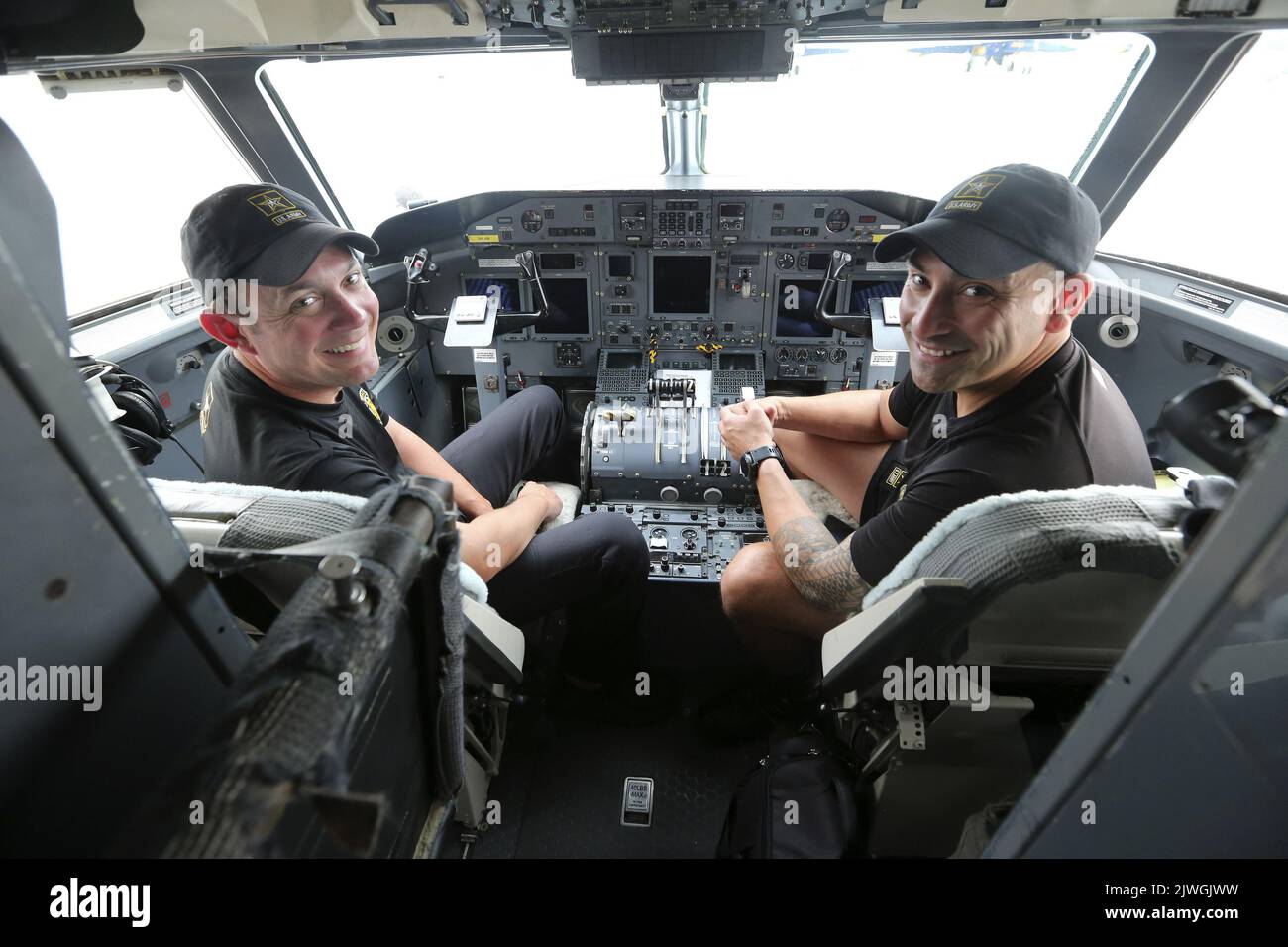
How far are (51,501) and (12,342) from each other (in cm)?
15

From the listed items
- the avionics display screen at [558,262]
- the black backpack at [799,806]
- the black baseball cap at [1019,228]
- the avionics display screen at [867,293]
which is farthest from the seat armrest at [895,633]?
the avionics display screen at [558,262]

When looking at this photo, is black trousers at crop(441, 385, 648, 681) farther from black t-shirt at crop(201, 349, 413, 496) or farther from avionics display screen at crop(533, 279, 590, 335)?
avionics display screen at crop(533, 279, 590, 335)

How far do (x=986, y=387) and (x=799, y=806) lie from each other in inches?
46.8

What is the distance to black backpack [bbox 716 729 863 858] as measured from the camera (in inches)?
56.3

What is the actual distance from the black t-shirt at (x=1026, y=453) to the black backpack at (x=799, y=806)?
1.62 ft

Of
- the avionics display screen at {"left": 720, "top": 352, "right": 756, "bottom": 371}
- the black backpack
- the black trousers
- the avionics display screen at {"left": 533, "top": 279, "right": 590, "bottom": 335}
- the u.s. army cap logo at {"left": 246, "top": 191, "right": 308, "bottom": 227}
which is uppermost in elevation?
the u.s. army cap logo at {"left": 246, "top": 191, "right": 308, "bottom": 227}

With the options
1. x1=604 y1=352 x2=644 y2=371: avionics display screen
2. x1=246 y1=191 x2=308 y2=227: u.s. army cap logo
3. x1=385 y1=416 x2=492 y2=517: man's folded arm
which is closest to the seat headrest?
x1=246 y1=191 x2=308 y2=227: u.s. army cap logo

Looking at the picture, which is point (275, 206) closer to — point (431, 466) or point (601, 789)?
point (431, 466)

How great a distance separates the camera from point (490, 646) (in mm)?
1334

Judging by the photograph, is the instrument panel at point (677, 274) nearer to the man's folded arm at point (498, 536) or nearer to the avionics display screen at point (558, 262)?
the avionics display screen at point (558, 262)

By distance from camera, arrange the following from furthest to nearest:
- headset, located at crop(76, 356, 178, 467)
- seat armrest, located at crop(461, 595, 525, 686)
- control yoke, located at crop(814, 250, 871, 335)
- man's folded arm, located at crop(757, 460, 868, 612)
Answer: control yoke, located at crop(814, 250, 871, 335), headset, located at crop(76, 356, 178, 467), man's folded arm, located at crop(757, 460, 868, 612), seat armrest, located at crop(461, 595, 525, 686)

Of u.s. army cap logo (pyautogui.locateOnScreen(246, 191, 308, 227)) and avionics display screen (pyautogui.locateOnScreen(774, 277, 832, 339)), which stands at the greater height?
u.s. army cap logo (pyautogui.locateOnScreen(246, 191, 308, 227))

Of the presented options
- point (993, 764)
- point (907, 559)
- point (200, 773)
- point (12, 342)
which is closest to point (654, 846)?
point (993, 764)
